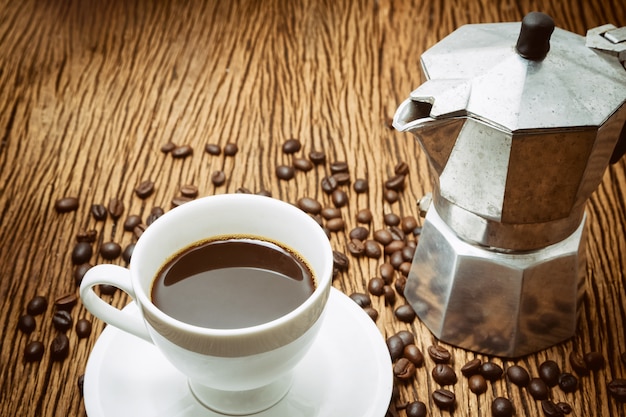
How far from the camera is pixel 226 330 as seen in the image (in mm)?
616

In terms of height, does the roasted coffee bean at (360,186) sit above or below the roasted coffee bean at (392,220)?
above

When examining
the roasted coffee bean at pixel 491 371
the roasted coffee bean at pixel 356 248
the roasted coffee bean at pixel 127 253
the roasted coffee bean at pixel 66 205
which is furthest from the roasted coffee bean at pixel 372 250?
the roasted coffee bean at pixel 66 205

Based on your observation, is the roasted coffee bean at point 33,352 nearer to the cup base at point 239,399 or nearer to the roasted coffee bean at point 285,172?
the cup base at point 239,399

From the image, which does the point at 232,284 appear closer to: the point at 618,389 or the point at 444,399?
the point at 444,399

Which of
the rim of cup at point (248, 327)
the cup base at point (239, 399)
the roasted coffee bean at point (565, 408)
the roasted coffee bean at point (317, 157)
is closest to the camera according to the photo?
the rim of cup at point (248, 327)

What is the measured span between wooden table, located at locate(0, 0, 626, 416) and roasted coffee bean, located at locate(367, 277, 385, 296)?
0.02 m

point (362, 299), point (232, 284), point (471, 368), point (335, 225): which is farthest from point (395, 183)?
point (232, 284)

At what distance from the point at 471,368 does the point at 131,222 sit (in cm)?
51

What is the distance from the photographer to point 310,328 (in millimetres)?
666

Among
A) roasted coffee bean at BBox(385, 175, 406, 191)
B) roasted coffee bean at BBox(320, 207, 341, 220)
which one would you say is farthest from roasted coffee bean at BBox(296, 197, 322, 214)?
roasted coffee bean at BBox(385, 175, 406, 191)

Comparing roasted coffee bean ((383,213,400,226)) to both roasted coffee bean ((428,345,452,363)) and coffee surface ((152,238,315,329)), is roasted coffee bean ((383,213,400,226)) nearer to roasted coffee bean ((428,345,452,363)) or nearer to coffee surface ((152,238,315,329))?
roasted coffee bean ((428,345,452,363))

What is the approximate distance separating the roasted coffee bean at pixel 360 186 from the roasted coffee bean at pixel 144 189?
1.02ft

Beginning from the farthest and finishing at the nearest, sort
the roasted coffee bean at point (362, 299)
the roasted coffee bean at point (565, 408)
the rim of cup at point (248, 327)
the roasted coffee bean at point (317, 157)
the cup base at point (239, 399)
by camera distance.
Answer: the roasted coffee bean at point (317, 157) < the roasted coffee bean at point (362, 299) < the roasted coffee bean at point (565, 408) < the cup base at point (239, 399) < the rim of cup at point (248, 327)

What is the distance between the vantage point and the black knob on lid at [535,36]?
70 cm
